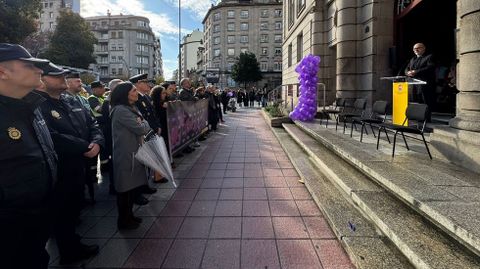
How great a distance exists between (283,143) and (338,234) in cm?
661

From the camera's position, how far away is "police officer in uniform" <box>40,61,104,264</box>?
130 inches

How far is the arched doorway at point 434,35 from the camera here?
10586mm

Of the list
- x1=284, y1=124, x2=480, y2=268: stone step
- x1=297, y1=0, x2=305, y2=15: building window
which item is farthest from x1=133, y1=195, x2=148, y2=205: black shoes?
x1=297, y1=0, x2=305, y2=15: building window

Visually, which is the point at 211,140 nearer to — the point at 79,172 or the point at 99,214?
the point at 99,214

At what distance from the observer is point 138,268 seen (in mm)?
3316

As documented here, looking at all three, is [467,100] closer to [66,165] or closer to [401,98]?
[401,98]

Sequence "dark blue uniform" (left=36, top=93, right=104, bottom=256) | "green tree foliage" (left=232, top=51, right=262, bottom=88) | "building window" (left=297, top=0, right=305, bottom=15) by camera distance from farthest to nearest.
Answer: "green tree foliage" (left=232, top=51, right=262, bottom=88) < "building window" (left=297, top=0, right=305, bottom=15) < "dark blue uniform" (left=36, top=93, right=104, bottom=256)

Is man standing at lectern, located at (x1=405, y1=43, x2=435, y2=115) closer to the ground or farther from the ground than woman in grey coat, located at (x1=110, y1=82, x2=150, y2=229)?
farther from the ground

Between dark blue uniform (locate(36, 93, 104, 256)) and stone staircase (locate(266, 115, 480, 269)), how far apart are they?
2848mm

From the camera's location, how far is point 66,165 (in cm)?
333

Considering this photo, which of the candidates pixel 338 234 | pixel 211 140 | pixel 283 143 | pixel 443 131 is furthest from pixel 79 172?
pixel 211 140

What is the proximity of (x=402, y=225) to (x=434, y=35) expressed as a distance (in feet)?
33.1

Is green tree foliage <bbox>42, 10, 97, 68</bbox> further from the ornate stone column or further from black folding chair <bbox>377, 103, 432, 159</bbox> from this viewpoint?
the ornate stone column

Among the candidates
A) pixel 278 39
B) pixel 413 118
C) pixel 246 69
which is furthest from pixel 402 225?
pixel 278 39
